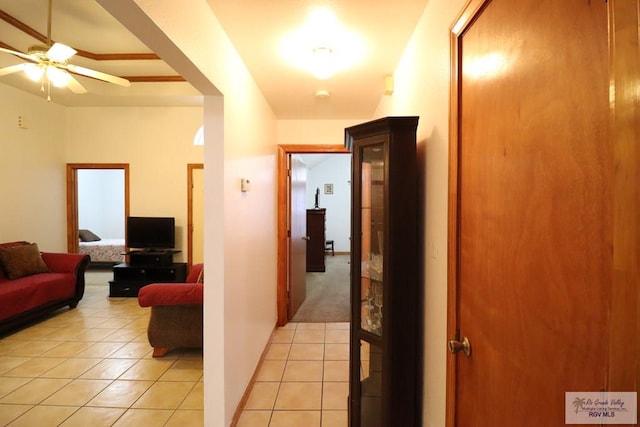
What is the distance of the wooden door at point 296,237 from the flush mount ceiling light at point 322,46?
1751 millimetres

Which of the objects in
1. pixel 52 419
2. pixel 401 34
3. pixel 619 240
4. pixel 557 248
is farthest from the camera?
pixel 52 419

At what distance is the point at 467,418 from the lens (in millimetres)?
1078

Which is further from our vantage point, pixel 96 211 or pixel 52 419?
pixel 96 211

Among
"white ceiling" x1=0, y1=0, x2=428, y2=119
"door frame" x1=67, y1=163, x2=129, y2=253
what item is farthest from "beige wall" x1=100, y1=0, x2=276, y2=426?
"door frame" x1=67, y1=163, x2=129, y2=253

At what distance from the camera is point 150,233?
496 cm

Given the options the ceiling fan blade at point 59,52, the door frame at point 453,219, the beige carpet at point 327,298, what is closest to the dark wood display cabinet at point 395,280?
the door frame at point 453,219

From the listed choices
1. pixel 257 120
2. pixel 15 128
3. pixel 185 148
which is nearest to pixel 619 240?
pixel 257 120

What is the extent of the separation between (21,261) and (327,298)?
3.97 metres

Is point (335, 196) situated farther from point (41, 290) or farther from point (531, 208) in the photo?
point (531, 208)

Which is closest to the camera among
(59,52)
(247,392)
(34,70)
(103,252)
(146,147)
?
(247,392)

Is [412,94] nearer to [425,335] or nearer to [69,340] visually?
[425,335]

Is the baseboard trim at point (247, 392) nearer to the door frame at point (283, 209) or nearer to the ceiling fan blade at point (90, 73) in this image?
the door frame at point (283, 209)

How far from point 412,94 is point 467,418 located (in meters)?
1.60

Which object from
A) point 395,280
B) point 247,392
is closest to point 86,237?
point 247,392
